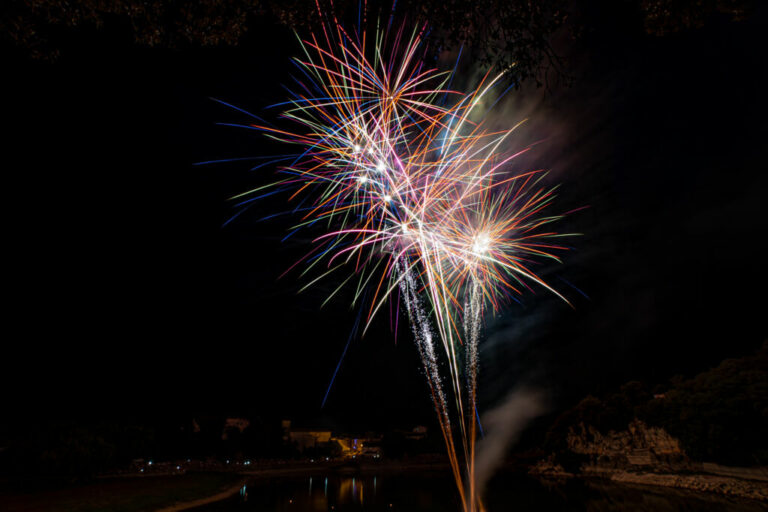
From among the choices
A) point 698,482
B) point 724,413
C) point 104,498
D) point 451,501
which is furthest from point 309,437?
point 724,413

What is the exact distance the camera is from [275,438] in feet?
187

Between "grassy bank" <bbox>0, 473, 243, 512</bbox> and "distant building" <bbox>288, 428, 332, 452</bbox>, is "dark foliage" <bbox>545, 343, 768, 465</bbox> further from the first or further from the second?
"distant building" <bbox>288, 428, 332, 452</bbox>

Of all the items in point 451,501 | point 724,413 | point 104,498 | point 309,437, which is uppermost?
point 724,413

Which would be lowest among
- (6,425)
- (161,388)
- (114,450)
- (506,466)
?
(506,466)

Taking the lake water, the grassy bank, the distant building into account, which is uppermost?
the distant building

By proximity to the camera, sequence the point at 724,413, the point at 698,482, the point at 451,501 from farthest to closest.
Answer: the point at 698,482
the point at 451,501
the point at 724,413

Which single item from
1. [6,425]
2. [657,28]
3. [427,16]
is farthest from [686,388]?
[6,425]

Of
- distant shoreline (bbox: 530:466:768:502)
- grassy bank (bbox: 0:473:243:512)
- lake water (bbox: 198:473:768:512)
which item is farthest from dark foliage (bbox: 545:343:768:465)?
grassy bank (bbox: 0:473:243:512)

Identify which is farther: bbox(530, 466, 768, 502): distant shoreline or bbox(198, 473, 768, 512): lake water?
bbox(530, 466, 768, 502): distant shoreline

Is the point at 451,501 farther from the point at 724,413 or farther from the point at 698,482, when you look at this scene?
the point at 698,482

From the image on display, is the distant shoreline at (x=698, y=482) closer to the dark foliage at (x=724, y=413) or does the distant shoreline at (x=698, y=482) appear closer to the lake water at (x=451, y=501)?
the lake water at (x=451, y=501)

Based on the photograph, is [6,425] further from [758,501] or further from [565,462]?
[565,462]

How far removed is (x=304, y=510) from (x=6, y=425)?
19.7 metres

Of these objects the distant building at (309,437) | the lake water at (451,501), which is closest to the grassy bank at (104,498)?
the lake water at (451,501)
